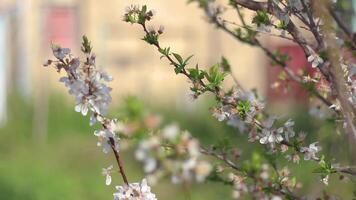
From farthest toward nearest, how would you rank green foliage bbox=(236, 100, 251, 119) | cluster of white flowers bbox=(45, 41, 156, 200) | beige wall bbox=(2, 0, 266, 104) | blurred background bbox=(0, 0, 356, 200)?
beige wall bbox=(2, 0, 266, 104)
blurred background bbox=(0, 0, 356, 200)
green foliage bbox=(236, 100, 251, 119)
cluster of white flowers bbox=(45, 41, 156, 200)

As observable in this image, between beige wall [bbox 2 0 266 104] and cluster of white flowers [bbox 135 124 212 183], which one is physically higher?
beige wall [bbox 2 0 266 104]

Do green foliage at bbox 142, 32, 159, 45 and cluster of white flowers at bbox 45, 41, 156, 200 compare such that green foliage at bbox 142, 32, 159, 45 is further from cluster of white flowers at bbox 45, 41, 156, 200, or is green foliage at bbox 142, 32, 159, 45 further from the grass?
the grass

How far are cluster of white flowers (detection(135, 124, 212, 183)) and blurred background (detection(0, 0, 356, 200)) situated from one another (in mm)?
5757

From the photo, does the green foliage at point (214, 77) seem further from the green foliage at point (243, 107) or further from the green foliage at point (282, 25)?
the green foliage at point (282, 25)

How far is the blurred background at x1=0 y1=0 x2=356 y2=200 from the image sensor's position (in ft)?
30.3

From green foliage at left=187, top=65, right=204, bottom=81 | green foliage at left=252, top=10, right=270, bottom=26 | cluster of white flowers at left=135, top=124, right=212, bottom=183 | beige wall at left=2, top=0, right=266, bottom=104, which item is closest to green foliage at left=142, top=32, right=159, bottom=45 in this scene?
green foliage at left=187, top=65, right=204, bottom=81

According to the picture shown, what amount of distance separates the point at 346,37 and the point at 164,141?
3.20ft

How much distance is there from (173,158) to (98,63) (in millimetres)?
12273

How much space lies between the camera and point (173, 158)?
5.69 ft

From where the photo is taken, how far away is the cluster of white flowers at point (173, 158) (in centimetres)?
167

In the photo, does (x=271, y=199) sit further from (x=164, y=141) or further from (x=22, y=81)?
(x=22, y=81)

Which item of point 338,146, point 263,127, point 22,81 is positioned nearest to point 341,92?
point 263,127

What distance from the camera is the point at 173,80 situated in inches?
Answer: 653

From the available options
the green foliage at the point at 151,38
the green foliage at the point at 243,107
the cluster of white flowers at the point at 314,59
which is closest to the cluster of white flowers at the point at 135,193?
the green foliage at the point at 243,107
